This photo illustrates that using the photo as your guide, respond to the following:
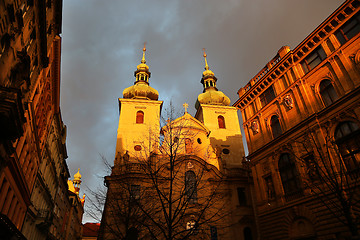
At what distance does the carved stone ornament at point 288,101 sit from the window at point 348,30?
534 cm

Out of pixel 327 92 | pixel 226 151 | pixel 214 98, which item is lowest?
pixel 327 92

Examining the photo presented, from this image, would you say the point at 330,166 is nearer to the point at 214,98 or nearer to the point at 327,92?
the point at 327,92

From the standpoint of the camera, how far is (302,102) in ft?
64.2

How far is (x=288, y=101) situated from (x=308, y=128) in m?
3.55

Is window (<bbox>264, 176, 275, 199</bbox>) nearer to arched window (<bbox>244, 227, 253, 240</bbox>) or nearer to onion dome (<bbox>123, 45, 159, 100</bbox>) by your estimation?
arched window (<bbox>244, 227, 253, 240</bbox>)

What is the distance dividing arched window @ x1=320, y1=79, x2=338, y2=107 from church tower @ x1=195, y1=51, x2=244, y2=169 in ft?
57.8

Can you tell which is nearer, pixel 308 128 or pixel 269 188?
pixel 308 128

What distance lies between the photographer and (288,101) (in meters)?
20.7

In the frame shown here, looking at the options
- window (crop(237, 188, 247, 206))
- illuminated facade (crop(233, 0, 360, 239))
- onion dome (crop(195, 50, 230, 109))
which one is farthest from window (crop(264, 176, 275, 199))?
onion dome (crop(195, 50, 230, 109))

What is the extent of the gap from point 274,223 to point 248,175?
11649 mm

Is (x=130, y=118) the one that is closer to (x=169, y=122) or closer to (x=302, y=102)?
(x=169, y=122)

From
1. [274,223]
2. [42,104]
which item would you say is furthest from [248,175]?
[42,104]

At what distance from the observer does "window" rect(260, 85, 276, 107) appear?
23.2 meters

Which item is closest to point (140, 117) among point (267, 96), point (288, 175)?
point (267, 96)
